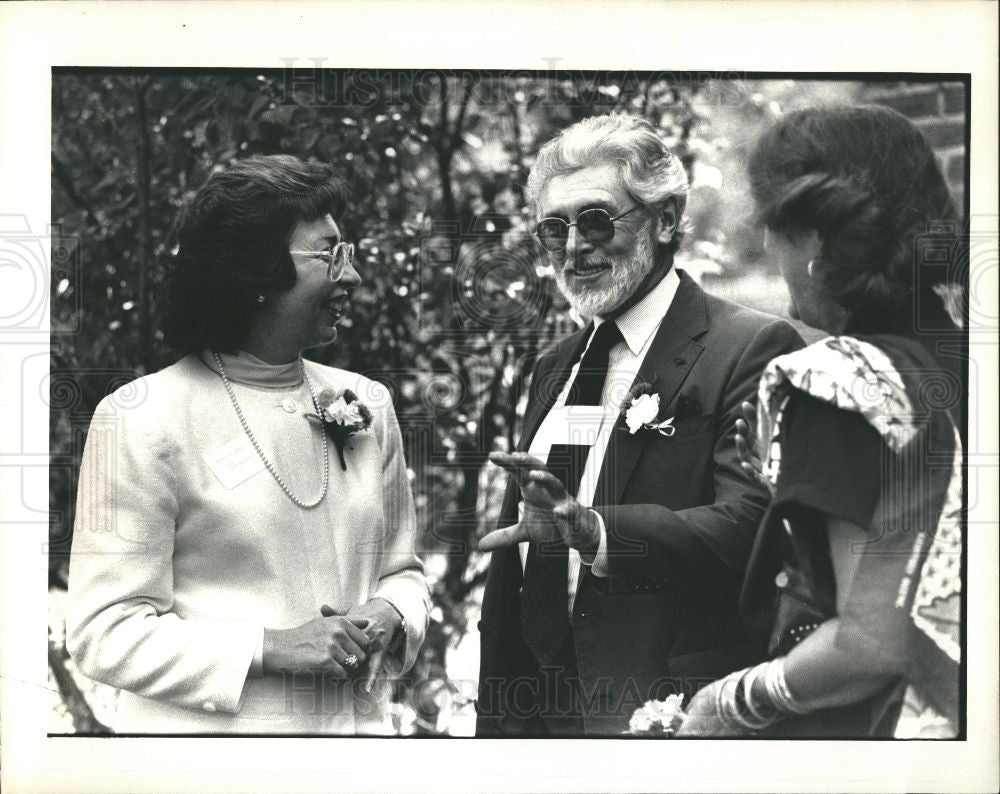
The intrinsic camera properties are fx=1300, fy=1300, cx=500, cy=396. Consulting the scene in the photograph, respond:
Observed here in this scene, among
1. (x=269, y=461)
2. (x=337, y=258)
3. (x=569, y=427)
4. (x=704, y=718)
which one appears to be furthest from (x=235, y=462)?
(x=704, y=718)

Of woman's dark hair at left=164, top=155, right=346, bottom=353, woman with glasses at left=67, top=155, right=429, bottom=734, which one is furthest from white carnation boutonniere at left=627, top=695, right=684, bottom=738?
woman's dark hair at left=164, top=155, right=346, bottom=353

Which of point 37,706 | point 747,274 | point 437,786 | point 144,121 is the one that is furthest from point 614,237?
point 37,706

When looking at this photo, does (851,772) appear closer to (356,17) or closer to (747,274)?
(747,274)

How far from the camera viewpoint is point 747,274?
17.2 feet

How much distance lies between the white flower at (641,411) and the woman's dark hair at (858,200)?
2.81ft

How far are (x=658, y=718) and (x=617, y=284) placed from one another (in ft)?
5.76

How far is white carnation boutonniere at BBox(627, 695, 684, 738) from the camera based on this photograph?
17.1 ft

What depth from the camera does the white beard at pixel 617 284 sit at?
524cm

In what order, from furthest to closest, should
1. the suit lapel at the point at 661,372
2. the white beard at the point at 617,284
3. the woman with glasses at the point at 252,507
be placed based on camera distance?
the white beard at the point at 617,284
the suit lapel at the point at 661,372
the woman with glasses at the point at 252,507

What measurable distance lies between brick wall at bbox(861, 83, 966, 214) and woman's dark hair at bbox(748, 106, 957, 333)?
0.22ft

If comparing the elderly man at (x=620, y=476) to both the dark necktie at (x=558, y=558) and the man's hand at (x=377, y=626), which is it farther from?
the man's hand at (x=377, y=626)

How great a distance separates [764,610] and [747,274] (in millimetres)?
1342

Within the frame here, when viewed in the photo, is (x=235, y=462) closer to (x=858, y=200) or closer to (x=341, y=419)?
(x=341, y=419)

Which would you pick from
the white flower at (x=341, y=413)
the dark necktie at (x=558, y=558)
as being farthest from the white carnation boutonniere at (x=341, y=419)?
the dark necktie at (x=558, y=558)
